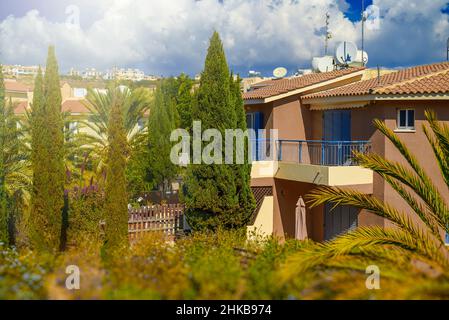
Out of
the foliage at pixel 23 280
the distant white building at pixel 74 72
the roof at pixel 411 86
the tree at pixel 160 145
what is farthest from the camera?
the distant white building at pixel 74 72

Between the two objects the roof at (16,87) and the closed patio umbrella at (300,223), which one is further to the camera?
the roof at (16,87)

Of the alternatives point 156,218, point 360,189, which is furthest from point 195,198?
point 360,189

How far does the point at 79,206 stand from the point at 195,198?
3928 mm

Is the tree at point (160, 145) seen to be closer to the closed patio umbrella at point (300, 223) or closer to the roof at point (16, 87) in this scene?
the closed patio umbrella at point (300, 223)

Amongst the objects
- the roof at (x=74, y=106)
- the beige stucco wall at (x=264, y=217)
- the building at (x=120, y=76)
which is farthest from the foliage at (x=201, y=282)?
the roof at (x=74, y=106)

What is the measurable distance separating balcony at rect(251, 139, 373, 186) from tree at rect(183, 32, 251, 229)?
7.44 ft

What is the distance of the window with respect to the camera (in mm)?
16897

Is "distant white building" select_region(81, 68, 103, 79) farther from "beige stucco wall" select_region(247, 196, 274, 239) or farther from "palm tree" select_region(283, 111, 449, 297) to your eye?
"palm tree" select_region(283, 111, 449, 297)

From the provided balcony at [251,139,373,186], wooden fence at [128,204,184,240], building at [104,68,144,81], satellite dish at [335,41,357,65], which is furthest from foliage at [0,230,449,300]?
satellite dish at [335,41,357,65]

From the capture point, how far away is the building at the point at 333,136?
16812 mm

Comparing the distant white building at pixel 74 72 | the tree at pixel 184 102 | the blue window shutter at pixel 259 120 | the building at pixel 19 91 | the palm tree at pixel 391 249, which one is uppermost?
the distant white building at pixel 74 72

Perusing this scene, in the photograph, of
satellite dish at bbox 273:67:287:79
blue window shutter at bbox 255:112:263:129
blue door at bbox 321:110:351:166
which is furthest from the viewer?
satellite dish at bbox 273:67:287:79

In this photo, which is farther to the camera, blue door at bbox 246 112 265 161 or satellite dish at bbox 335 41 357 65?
satellite dish at bbox 335 41 357 65

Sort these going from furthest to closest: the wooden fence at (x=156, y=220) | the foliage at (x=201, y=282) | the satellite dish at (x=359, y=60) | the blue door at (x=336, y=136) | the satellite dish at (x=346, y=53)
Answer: the satellite dish at (x=359, y=60), the satellite dish at (x=346, y=53), the wooden fence at (x=156, y=220), the blue door at (x=336, y=136), the foliage at (x=201, y=282)
